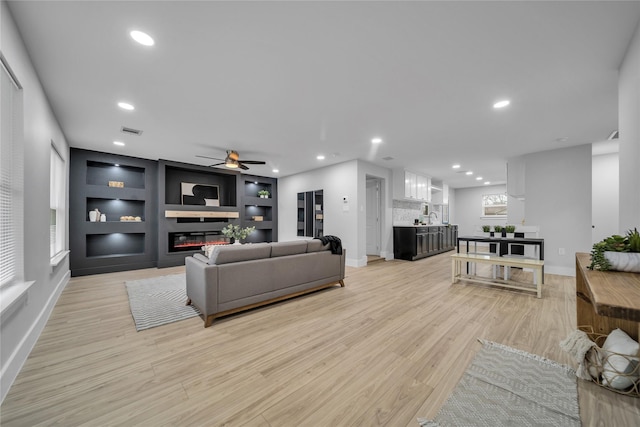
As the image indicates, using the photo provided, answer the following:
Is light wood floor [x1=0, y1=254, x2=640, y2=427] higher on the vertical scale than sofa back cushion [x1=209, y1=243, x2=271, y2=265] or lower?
lower

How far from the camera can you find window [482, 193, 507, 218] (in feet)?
32.8

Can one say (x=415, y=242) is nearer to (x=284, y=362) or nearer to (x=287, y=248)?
(x=287, y=248)

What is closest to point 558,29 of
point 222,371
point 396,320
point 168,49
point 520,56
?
point 520,56

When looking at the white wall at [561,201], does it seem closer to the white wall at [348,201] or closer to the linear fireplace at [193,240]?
the white wall at [348,201]

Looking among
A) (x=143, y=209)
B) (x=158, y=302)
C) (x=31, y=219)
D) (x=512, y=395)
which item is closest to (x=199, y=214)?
(x=143, y=209)

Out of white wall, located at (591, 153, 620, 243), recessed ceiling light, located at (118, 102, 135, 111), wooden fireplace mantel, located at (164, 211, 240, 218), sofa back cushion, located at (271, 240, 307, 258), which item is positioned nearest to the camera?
recessed ceiling light, located at (118, 102, 135, 111)

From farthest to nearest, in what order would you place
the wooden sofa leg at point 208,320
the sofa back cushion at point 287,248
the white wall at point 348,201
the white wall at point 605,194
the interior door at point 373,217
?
the interior door at point 373,217, the white wall at point 348,201, the white wall at point 605,194, the sofa back cushion at point 287,248, the wooden sofa leg at point 208,320

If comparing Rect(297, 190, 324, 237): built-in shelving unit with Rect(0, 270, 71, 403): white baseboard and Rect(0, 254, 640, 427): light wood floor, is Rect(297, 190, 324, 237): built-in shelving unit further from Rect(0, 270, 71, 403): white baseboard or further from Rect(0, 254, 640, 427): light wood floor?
Rect(0, 270, 71, 403): white baseboard

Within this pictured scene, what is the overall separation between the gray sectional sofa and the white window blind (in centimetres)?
137

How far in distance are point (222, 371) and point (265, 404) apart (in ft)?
1.71

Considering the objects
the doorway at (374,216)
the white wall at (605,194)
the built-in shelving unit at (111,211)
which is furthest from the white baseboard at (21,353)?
the white wall at (605,194)

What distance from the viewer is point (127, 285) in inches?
166

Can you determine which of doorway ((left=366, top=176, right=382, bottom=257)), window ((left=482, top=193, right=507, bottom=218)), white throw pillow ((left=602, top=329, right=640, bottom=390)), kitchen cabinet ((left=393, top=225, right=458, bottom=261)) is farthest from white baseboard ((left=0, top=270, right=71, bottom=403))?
window ((left=482, top=193, right=507, bottom=218))

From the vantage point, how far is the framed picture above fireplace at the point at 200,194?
6633 millimetres
